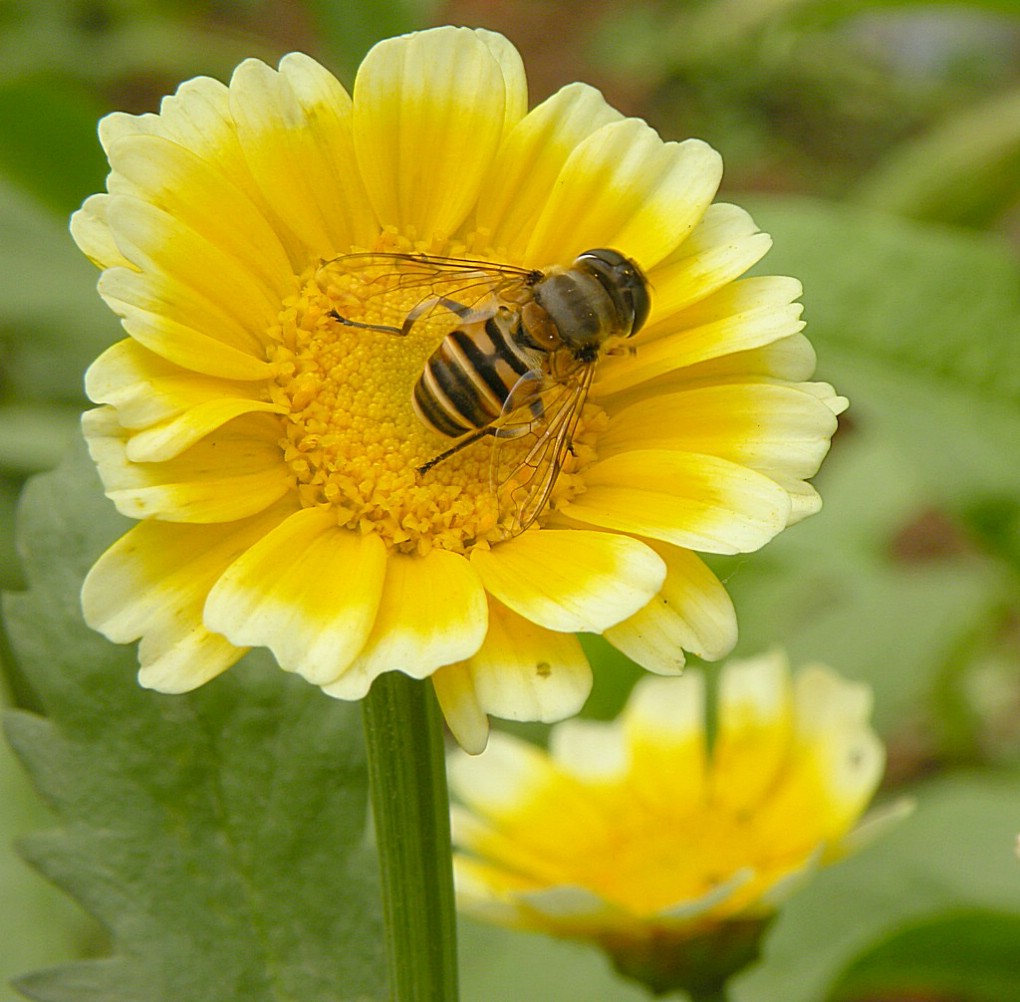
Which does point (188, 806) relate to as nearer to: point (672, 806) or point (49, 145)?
point (672, 806)

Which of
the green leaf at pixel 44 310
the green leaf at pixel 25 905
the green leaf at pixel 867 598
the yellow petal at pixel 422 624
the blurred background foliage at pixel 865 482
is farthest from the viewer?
the green leaf at pixel 867 598

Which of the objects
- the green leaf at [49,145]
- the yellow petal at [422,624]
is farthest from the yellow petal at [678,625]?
the green leaf at [49,145]

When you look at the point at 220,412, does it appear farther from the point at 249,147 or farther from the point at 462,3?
the point at 462,3

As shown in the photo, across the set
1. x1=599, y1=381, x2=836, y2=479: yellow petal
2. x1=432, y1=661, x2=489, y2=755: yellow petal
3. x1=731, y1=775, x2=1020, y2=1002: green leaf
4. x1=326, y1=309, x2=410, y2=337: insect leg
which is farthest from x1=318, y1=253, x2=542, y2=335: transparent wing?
x1=731, y1=775, x2=1020, y2=1002: green leaf

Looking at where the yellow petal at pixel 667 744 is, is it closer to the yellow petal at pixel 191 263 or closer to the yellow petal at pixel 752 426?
the yellow petal at pixel 752 426

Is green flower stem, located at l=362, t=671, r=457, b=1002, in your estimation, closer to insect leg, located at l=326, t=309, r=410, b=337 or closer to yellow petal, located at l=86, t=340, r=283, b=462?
yellow petal, located at l=86, t=340, r=283, b=462
